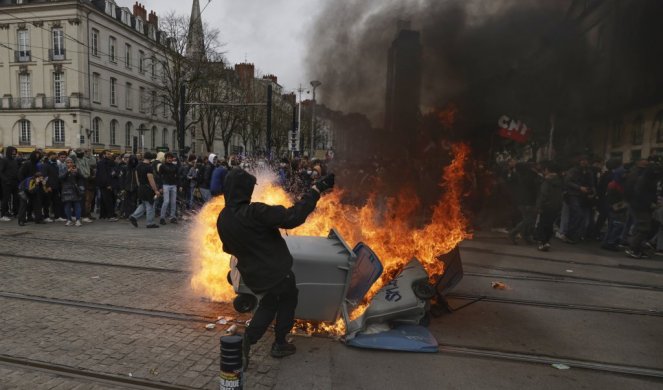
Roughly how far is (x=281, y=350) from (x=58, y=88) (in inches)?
1685

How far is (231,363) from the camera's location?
9.75ft

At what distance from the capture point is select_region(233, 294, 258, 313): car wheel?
4.06 metres

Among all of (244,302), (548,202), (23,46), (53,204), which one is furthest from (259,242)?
(23,46)

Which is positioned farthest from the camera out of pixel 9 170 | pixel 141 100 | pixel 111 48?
pixel 141 100

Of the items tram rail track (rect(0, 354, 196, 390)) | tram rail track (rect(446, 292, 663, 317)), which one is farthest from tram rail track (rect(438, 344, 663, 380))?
tram rail track (rect(0, 354, 196, 390))

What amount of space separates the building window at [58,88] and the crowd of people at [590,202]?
130 feet

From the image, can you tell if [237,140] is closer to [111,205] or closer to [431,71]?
[111,205]

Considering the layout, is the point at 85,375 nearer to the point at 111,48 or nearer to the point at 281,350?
the point at 281,350

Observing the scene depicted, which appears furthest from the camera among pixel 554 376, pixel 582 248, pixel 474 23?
pixel 582 248

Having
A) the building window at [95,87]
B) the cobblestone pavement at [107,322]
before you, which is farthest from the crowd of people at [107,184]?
the building window at [95,87]

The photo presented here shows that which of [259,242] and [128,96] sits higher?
[128,96]

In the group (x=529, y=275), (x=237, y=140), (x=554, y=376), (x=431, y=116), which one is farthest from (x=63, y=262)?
(x=237, y=140)

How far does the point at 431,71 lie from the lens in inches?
229

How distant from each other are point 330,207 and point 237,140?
187 ft
